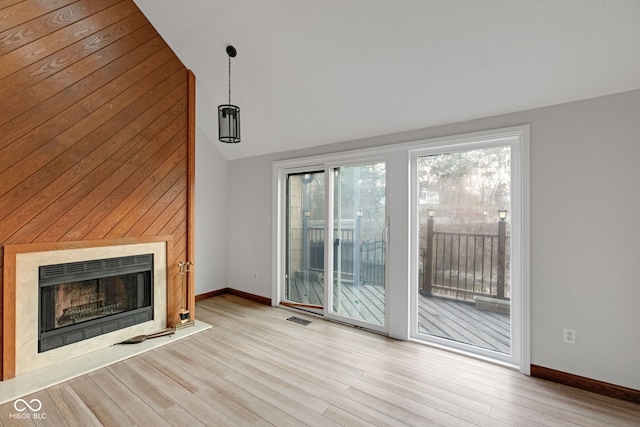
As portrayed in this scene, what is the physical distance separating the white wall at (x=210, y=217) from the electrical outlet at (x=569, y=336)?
4324mm

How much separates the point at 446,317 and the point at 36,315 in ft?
12.3

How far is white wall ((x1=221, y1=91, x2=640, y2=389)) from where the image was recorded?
6.79 ft

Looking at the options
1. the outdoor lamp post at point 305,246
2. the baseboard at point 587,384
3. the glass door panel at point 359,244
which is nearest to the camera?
the baseboard at point 587,384

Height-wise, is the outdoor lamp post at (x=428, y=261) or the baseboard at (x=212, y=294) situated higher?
the outdoor lamp post at (x=428, y=261)

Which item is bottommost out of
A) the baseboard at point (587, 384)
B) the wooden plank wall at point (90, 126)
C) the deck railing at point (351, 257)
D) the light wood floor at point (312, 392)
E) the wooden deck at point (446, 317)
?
the light wood floor at point (312, 392)

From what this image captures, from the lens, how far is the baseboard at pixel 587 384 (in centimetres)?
206

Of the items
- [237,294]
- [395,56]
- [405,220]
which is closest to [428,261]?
[405,220]

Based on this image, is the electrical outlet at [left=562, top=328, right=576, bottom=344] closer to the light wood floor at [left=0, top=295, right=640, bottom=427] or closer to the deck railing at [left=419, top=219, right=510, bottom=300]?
the light wood floor at [left=0, top=295, right=640, bottom=427]

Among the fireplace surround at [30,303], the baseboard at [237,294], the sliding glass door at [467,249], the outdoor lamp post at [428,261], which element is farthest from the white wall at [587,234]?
the fireplace surround at [30,303]

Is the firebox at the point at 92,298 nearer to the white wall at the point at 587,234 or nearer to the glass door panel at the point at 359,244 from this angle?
the glass door panel at the point at 359,244

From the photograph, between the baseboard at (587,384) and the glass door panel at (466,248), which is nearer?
the baseboard at (587,384)

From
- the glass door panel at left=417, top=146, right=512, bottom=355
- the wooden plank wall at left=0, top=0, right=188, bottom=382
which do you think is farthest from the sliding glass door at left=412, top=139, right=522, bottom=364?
the wooden plank wall at left=0, top=0, right=188, bottom=382

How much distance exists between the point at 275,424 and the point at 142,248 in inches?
88.4

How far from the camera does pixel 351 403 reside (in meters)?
2.04
